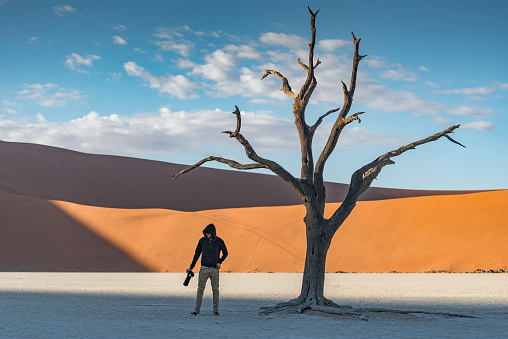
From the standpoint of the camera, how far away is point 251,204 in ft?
213

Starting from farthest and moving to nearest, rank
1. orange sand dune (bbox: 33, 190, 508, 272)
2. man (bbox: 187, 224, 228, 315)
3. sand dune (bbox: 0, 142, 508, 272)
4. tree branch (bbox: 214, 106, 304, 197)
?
sand dune (bbox: 0, 142, 508, 272) → orange sand dune (bbox: 33, 190, 508, 272) → tree branch (bbox: 214, 106, 304, 197) → man (bbox: 187, 224, 228, 315)

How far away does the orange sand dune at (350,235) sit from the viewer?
107 ft

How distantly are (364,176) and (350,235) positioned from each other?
2379 centimetres

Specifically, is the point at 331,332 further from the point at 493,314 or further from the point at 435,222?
the point at 435,222

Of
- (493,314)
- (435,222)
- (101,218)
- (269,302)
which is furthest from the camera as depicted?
(101,218)

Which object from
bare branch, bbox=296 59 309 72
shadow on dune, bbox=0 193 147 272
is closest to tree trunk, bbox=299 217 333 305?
bare branch, bbox=296 59 309 72

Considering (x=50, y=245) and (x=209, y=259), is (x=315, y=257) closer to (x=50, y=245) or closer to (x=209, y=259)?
(x=209, y=259)

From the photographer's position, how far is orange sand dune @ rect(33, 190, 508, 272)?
3256 centimetres

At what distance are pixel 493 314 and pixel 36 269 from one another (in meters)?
27.0

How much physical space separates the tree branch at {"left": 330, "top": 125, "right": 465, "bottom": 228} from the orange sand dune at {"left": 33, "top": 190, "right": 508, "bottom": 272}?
2011 centimetres

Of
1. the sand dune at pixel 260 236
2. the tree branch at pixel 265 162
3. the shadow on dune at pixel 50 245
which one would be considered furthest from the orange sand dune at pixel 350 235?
the tree branch at pixel 265 162

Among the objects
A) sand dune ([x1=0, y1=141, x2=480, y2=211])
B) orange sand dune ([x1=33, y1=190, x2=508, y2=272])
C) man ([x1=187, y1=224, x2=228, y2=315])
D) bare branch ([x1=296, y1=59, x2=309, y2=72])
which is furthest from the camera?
sand dune ([x1=0, y1=141, x2=480, y2=211])

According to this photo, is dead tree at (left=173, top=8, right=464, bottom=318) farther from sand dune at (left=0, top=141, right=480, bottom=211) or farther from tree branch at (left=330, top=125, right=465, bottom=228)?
sand dune at (left=0, top=141, right=480, bottom=211)

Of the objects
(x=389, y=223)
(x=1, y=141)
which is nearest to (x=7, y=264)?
(x=389, y=223)
